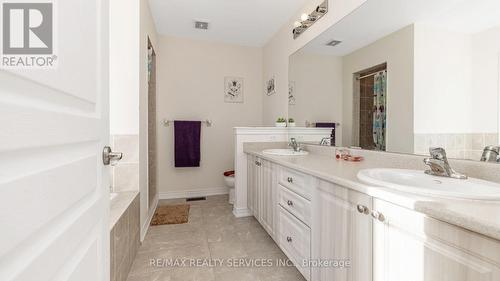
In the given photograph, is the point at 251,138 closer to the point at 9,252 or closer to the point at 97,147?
the point at 97,147

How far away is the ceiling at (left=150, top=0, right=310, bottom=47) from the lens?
7.66 feet

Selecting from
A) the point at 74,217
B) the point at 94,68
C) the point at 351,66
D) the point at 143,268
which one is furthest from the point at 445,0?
the point at 143,268

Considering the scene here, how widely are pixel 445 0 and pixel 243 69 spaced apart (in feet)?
8.43

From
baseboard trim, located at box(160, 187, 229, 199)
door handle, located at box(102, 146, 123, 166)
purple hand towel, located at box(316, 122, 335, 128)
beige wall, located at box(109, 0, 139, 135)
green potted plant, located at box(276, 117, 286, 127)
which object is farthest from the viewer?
baseboard trim, located at box(160, 187, 229, 199)

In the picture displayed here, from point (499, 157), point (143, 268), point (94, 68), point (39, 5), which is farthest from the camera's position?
point (143, 268)

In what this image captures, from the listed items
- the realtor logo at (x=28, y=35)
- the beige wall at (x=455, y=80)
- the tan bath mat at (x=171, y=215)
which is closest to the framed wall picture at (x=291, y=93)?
the beige wall at (x=455, y=80)

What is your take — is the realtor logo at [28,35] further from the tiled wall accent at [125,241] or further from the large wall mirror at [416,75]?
the large wall mirror at [416,75]

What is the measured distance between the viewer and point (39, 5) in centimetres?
45

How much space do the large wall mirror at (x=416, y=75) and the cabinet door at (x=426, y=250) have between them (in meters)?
0.59

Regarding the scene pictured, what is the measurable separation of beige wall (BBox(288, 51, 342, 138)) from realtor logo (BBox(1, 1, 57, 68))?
1.81m

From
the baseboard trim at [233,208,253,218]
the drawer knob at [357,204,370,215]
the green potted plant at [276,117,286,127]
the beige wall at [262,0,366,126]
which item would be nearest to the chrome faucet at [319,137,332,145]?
the green potted plant at [276,117,286,127]

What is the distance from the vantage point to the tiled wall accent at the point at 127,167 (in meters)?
1.80

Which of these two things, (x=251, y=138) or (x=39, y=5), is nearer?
(x=39, y=5)

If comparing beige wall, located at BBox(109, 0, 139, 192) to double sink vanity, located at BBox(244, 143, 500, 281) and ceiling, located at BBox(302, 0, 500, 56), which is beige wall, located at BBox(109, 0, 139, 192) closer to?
double sink vanity, located at BBox(244, 143, 500, 281)
